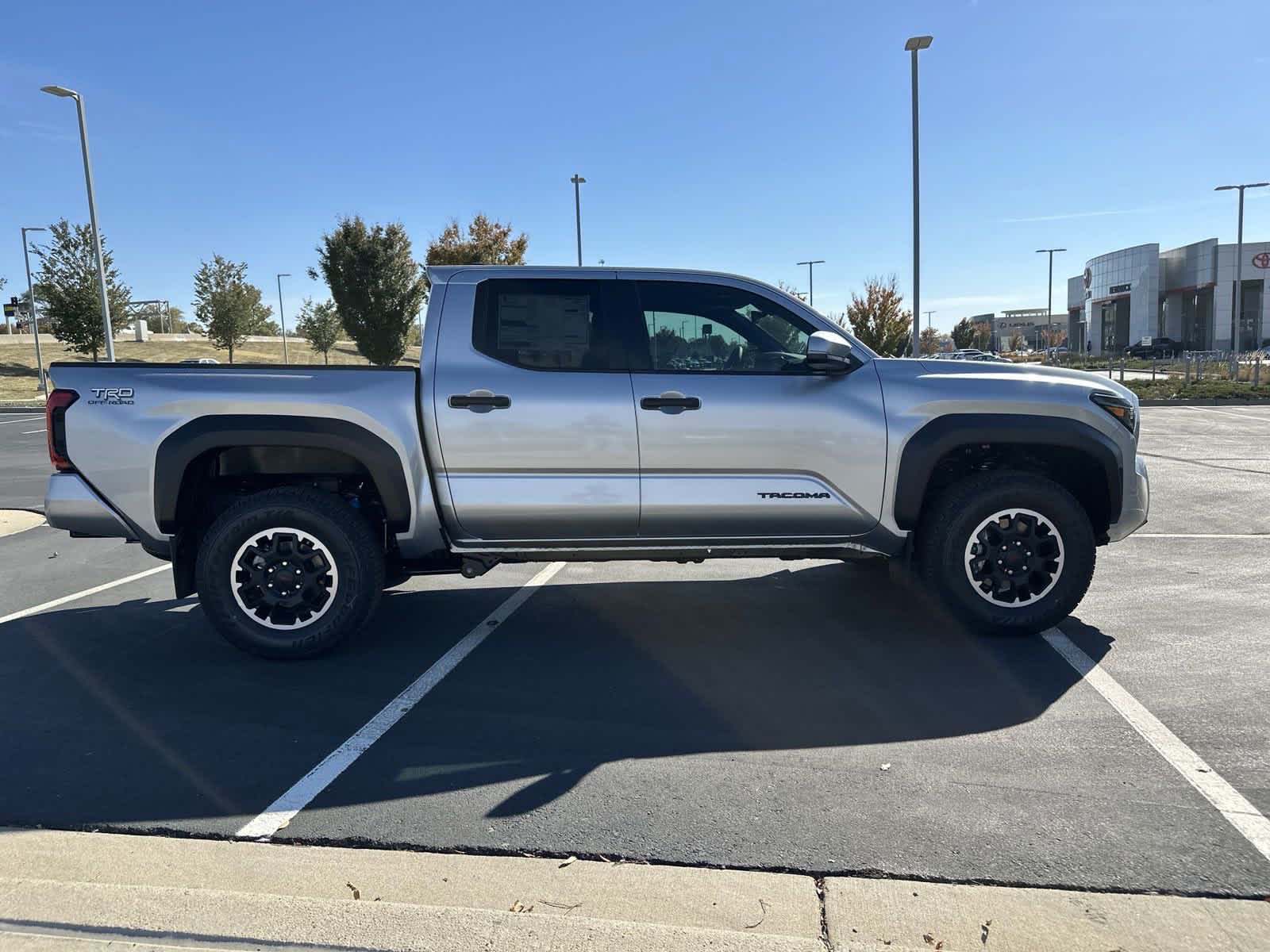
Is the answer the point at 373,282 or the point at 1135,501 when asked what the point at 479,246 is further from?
the point at 1135,501

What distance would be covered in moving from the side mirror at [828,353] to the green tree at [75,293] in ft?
126

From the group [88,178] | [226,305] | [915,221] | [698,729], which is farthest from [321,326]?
[698,729]

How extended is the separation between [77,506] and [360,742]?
212 cm

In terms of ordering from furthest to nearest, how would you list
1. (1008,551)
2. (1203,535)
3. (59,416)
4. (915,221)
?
(915,221)
(1203,535)
(1008,551)
(59,416)

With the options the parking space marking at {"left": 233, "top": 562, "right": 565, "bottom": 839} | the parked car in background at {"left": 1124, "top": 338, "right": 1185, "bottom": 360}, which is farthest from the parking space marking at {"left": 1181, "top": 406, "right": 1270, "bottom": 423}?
the parked car in background at {"left": 1124, "top": 338, "right": 1185, "bottom": 360}

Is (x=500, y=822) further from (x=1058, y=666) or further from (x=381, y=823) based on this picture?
(x=1058, y=666)

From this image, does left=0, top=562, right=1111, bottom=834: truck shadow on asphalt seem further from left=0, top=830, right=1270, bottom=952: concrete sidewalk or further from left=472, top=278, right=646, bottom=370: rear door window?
left=472, top=278, right=646, bottom=370: rear door window

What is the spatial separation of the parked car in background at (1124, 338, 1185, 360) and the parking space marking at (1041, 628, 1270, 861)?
2426 inches

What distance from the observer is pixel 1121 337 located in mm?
71188

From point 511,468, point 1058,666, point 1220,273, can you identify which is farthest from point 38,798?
point 1220,273

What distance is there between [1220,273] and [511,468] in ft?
224

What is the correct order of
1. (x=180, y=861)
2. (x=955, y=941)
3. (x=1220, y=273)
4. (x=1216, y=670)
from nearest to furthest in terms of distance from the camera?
(x=955, y=941) < (x=180, y=861) < (x=1216, y=670) < (x=1220, y=273)

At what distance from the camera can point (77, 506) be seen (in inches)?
185

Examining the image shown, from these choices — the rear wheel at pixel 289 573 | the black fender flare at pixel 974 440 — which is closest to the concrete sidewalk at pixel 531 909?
the rear wheel at pixel 289 573
